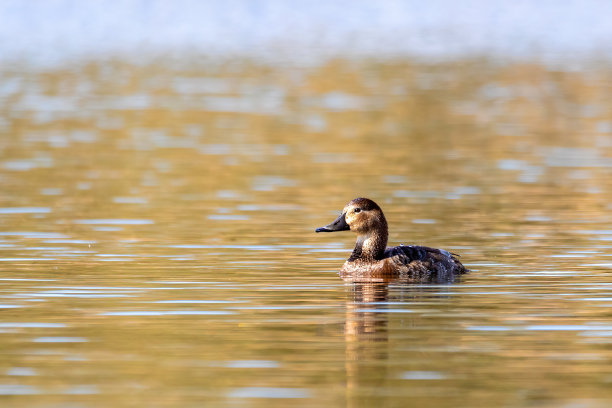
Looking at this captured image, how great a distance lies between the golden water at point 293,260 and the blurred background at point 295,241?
0.15 feet

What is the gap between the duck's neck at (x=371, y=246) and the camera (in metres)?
18.7

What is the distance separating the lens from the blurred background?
41.8 ft

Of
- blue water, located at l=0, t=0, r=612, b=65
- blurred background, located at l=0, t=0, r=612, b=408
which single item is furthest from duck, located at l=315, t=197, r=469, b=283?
blue water, located at l=0, t=0, r=612, b=65

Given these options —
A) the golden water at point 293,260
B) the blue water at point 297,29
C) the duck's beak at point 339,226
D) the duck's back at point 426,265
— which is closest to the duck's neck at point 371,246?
the duck's beak at point 339,226

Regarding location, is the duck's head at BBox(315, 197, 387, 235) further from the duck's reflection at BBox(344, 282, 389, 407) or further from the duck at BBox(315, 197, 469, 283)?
the duck's reflection at BBox(344, 282, 389, 407)

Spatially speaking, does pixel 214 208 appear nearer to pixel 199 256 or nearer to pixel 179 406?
pixel 199 256

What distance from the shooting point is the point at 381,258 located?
18.7 meters

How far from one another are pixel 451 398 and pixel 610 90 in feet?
155

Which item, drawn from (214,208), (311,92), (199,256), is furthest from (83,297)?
(311,92)

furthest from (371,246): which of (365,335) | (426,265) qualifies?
(365,335)

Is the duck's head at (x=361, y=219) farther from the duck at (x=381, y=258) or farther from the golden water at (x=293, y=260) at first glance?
the golden water at (x=293, y=260)

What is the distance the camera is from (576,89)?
58250 mm

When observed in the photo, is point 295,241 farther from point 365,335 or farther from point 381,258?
point 365,335

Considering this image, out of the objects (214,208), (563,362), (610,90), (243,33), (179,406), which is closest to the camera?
(179,406)
